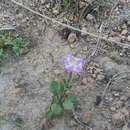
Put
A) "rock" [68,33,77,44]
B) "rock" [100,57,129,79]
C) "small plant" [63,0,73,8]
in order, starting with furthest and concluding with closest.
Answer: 1. "small plant" [63,0,73,8]
2. "rock" [68,33,77,44]
3. "rock" [100,57,129,79]

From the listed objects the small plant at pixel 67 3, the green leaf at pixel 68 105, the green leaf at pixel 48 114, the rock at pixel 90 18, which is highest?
the small plant at pixel 67 3

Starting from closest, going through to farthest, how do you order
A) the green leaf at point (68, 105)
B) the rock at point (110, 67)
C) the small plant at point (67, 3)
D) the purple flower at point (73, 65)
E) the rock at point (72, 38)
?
1. the purple flower at point (73, 65)
2. the green leaf at point (68, 105)
3. the rock at point (110, 67)
4. the rock at point (72, 38)
5. the small plant at point (67, 3)

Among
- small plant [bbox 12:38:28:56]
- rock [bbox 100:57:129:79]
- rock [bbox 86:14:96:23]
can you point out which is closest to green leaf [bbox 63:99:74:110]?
rock [bbox 100:57:129:79]

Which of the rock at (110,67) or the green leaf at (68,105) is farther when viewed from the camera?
the rock at (110,67)

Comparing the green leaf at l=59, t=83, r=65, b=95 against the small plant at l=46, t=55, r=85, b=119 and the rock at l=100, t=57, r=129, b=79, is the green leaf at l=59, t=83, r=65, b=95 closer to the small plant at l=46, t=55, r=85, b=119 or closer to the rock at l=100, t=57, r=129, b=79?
the small plant at l=46, t=55, r=85, b=119

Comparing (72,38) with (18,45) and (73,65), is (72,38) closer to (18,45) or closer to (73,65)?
(18,45)

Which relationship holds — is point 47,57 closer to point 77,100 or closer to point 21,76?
point 21,76

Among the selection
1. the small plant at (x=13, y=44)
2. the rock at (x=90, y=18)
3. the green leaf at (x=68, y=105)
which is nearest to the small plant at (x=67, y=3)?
the rock at (x=90, y=18)

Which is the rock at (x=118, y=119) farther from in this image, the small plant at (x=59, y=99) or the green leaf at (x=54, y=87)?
the green leaf at (x=54, y=87)
